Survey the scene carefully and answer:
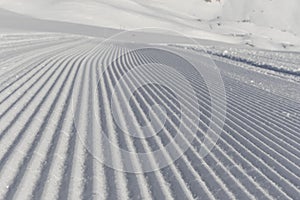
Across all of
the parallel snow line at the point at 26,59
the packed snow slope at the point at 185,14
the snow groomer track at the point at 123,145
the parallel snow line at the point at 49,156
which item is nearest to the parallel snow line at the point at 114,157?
the snow groomer track at the point at 123,145

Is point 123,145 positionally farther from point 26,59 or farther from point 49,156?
point 26,59

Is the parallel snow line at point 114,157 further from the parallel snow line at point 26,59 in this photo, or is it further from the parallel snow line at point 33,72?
the parallel snow line at point 26,59

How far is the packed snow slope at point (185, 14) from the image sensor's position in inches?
1529

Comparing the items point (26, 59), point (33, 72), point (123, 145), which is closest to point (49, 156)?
point (123, 145)

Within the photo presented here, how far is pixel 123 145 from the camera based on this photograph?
22.3 ft

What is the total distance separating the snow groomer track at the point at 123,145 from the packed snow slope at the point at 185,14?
27.3m

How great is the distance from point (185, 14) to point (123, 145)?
48190 millimetres

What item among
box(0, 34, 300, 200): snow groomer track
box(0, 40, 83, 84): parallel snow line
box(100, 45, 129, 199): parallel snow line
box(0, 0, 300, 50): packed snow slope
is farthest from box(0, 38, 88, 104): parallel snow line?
box(0, 0, 300, 50): packed snow slope

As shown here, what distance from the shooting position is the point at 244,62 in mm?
20578

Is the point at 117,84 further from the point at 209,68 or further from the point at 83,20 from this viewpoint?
the point at 83,20

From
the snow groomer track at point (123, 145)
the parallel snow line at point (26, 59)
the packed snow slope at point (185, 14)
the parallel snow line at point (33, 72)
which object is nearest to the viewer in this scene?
the snow groomer track at point (123, 145)

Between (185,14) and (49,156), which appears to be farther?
(185,14)

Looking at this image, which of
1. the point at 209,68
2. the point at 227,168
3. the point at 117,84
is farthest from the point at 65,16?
the point at 227,168

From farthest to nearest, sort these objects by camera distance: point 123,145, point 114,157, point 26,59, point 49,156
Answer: point 26,59 < point 123,145 < point 114,157 < point 49,156
